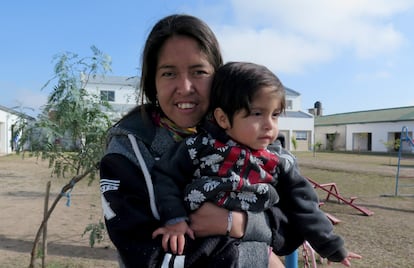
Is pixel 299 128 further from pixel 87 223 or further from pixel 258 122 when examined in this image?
pixel 258 122

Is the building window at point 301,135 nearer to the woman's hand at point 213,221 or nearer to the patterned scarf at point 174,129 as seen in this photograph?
the patterned scarf at point 174,129

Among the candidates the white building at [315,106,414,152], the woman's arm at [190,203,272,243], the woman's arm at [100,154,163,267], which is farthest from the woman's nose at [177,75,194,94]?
the white building at [315,106,414,152]

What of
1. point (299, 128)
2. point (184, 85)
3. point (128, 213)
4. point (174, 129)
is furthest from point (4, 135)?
point (128, 213)

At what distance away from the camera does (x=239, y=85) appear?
4.60ft

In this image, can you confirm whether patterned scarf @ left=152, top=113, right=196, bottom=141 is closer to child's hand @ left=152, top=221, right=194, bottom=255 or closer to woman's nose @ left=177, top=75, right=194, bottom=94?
woman's nose @ left=177, top=75, right=194, bottom=94

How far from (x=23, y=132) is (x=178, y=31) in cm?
347

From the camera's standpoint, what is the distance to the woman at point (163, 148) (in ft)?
4.20

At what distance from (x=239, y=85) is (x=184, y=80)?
0.23m

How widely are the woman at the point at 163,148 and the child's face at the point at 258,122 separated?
0.20 meters

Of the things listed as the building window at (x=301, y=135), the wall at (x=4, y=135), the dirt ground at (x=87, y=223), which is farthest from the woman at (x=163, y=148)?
the building window at (x=301, y=135)

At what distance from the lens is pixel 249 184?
138 centimetres

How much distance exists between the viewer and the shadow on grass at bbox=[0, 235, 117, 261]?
6.30 meters

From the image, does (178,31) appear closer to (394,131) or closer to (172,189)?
(172,189)

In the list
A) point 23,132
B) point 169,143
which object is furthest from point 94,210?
point 169,143
